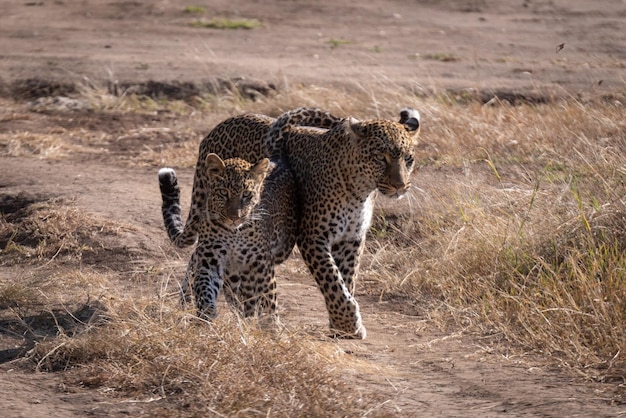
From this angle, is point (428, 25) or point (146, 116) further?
point (428, 25)

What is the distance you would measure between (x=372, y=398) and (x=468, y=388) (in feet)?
2.16

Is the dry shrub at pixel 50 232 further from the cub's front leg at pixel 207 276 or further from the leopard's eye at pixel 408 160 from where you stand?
the leopard's eye at pixel 408 160

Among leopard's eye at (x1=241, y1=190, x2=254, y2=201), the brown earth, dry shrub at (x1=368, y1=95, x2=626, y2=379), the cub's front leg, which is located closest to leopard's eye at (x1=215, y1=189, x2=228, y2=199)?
leopard's eye at (x1=241, y1=190, x2=254, y2=201)

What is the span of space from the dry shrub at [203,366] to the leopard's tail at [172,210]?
4.36 ft

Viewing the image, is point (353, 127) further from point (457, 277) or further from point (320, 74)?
point (320, 74)

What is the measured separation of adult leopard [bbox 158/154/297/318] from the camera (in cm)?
679

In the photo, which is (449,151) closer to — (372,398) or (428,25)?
(372,398)

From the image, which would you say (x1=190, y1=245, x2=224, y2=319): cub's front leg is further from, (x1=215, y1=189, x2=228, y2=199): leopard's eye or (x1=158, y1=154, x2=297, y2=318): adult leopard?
(x1=215, y1=189, x2=228, y2=199): leopard's eye

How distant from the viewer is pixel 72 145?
41.8 feet

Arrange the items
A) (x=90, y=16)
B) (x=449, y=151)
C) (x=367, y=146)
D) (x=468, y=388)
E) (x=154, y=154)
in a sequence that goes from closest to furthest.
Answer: (x=468, y=388) → (x=367, y=146) → (x=449, y=151) → (x=154, y=154) → (x=90, y=16)

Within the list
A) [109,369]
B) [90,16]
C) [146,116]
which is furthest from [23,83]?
[109,369]

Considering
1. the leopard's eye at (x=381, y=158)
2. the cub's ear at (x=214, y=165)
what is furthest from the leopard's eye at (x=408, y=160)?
the cub's ear at (x=214, y=165)

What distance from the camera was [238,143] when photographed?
8258 millimetres

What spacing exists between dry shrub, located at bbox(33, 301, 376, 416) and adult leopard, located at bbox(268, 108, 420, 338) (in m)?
0.85
